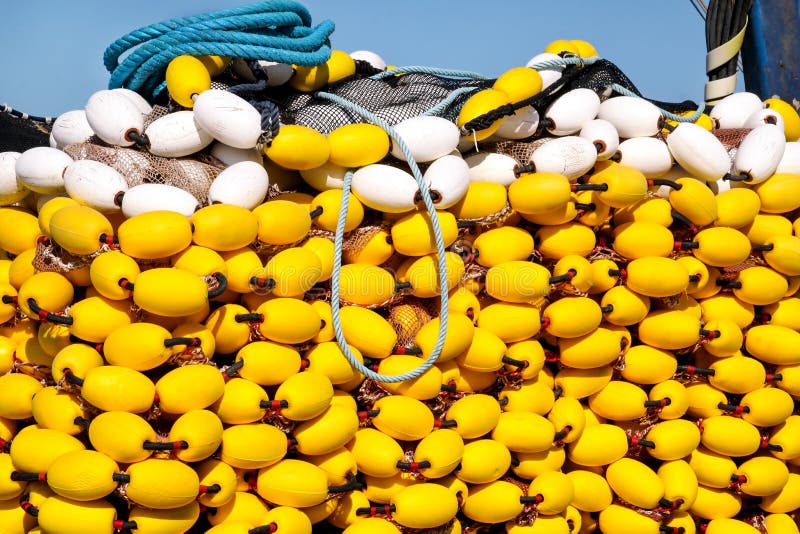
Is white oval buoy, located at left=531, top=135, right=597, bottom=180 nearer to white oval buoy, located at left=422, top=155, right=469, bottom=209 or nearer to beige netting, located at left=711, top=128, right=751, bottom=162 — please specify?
white oval buoy, located at left=422, top=155, right=469, bottom=209

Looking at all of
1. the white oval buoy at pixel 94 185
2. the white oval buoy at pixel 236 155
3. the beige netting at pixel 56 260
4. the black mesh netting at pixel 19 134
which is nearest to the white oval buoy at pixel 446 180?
the white oval buoy at pixel 236 155

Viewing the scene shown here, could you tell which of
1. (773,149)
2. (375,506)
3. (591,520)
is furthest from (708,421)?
(375,506)

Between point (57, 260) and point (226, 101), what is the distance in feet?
2.24

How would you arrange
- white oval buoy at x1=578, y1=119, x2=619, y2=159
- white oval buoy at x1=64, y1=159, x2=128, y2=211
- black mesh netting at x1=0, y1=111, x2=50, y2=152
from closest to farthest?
white oval buoy at x1=64, y1=159, x2=128, y2=211 < white oval buoy at x1=578, y1=119, x2=619, y2=159 < black mesh netting at x1=0, y1=111, x2=50, y2=152

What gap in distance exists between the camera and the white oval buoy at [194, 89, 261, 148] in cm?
246

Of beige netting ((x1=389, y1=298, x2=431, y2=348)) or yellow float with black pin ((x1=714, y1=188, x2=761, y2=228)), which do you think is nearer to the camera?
beige netting ((x1=389, y1=298, x2=431, y2=348))

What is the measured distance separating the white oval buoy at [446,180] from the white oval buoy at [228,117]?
57cm

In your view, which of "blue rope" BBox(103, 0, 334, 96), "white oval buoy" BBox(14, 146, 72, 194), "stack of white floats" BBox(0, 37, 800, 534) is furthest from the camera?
"blue rope" BBox(103, 0, 334, 96)

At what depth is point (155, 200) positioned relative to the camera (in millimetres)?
2354

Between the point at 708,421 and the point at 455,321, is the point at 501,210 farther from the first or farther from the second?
the point at 708,421

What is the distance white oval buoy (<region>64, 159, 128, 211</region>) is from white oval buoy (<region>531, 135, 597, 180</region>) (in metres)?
1.37

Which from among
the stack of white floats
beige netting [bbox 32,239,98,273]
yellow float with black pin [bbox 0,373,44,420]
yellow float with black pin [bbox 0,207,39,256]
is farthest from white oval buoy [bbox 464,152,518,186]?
yellow float with black pin [bbox 0,373,44,420]

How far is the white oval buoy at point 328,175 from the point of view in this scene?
8.71ft

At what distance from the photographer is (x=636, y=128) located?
3.03 metres
